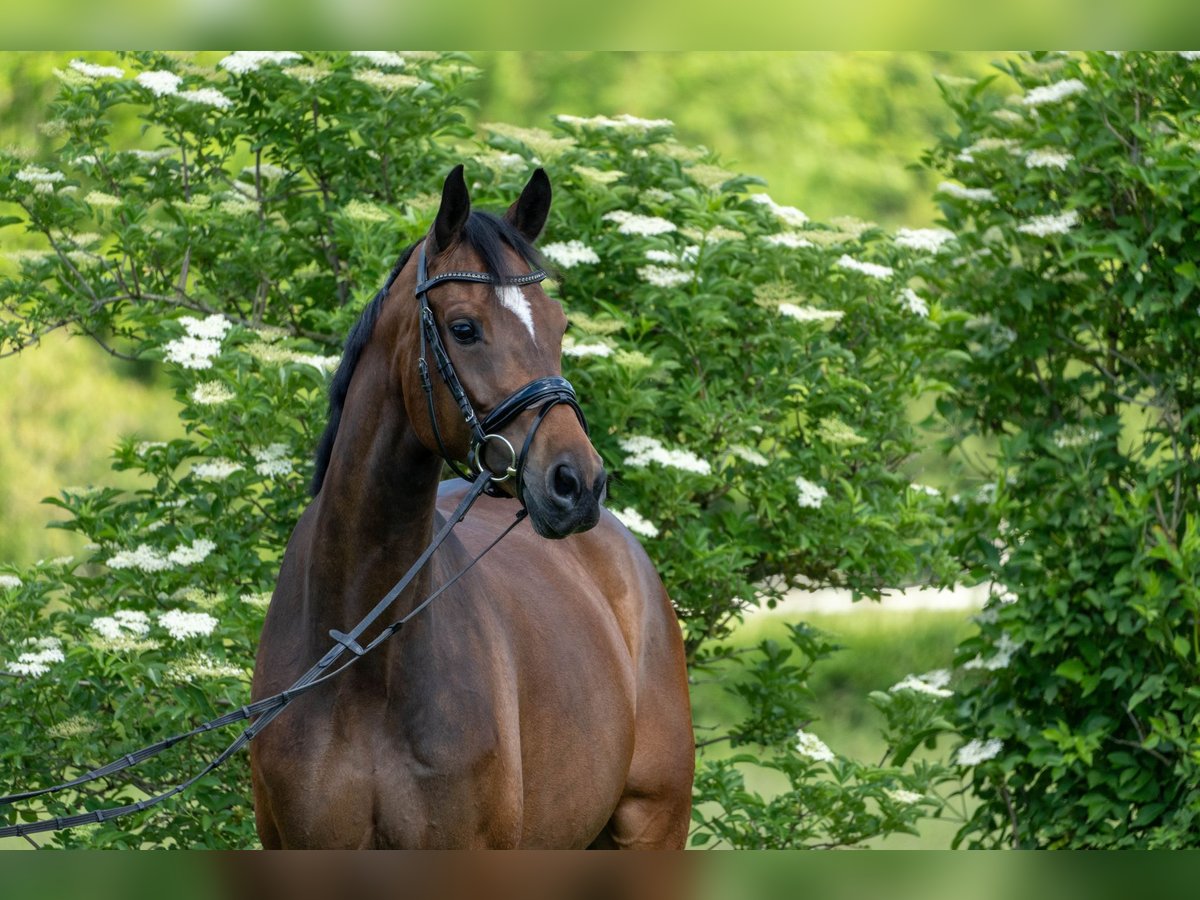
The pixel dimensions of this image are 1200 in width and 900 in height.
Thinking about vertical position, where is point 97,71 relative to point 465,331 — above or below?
above

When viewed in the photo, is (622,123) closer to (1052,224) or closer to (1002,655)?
(1052,224)

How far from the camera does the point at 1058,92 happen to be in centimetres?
395

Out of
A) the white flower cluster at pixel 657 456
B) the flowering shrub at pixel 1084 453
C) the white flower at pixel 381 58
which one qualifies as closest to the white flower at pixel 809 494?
the white flower cluster at pixel 657 456

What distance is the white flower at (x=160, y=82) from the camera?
4.41 meters

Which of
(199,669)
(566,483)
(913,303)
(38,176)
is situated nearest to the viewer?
(566,483)

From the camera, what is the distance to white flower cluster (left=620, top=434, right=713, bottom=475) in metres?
4.32

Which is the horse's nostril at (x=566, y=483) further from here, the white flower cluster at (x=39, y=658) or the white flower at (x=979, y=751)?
the white flower cluster at (x=39, y=658)

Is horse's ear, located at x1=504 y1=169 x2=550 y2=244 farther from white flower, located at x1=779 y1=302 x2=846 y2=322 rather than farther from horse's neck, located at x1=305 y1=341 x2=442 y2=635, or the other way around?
white flower, located at x1=779 y1=302 x2=846 y2=322

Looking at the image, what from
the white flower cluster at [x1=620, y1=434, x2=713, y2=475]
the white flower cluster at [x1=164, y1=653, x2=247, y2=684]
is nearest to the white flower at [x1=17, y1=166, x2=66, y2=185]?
the white flower cluster at [x1=164, y1=653, x2=247, y2=684]

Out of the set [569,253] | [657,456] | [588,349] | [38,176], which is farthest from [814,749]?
[38,176]

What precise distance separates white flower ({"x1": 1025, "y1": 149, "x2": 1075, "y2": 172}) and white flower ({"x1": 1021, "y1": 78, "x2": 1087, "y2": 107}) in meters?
0.15

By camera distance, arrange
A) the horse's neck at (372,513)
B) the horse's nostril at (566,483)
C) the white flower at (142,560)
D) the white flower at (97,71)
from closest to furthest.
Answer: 1. the horse's nostril at (566,483)
2. the horse's neck at (372,513)
3. the white flower at (142,560)
4. the white flower at (97,71)

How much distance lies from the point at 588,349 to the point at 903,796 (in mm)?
1863

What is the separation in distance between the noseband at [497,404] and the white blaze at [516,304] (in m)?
0.01
